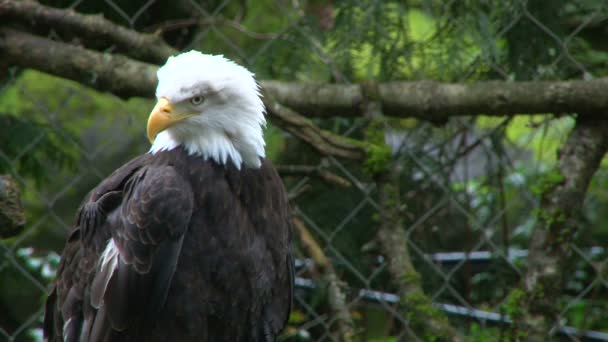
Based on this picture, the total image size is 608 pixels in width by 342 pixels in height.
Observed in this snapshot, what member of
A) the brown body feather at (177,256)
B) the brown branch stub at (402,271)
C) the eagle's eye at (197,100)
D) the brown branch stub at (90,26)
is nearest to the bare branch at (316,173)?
the brown branch stub at (402,271)

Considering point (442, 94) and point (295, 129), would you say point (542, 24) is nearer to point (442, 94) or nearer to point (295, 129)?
point (442, 94)

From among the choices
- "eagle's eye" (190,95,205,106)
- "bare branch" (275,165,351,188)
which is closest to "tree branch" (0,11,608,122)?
"bare branch" (275,165,351,188)

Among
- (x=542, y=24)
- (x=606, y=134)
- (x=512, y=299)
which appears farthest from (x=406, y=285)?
(x=542, y=24)

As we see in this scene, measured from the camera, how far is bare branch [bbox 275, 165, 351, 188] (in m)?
2.92

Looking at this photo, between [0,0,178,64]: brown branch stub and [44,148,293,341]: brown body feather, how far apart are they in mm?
699

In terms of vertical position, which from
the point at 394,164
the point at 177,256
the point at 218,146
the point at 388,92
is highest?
the point at 388,92

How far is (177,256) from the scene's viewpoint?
7.25 feet

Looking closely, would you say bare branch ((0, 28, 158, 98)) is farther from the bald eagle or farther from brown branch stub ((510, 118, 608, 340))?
brown branch stub ((510, 118, 608, 340))

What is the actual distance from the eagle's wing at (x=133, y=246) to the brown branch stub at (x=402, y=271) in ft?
2.71

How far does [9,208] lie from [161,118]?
44 centimetres

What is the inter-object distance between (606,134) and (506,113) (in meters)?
0.34

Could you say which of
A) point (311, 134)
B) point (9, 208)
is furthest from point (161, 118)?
point (311, 134)

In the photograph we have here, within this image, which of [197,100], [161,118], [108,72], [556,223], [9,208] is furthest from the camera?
[108,72]

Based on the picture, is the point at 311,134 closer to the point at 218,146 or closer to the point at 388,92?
the point at 388,92
